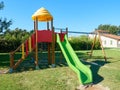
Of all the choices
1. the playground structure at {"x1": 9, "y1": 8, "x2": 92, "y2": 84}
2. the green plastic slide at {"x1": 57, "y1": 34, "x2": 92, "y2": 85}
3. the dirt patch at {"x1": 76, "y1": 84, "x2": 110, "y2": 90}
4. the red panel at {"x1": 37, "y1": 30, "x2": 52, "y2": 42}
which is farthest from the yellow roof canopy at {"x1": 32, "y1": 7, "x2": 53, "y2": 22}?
the dirt patch at {"x1": 76, "y1": 84, "x2": 110, "y2": 90}

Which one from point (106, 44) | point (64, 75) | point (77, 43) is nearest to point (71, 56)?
point (64, 75)

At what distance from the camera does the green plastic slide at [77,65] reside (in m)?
10.2

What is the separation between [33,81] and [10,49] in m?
24.0

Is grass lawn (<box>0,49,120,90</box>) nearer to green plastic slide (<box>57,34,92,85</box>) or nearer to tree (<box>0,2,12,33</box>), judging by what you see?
green plastic slide (<box>57,34,92,85</box>)

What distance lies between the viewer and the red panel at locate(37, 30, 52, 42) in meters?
13.8

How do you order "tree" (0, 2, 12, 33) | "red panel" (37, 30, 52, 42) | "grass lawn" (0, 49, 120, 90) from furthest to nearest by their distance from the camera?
"tree" (0, 2, 12, 33) < "red panel" (37, 30, 52, 42) < "grass lawn" (0, 49, 120, 90)

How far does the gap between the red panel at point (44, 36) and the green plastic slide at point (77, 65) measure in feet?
1.66

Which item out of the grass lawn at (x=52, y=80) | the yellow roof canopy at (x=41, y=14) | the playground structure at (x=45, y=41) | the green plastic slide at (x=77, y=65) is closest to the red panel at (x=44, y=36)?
the playground structure at (x=45, y=41)

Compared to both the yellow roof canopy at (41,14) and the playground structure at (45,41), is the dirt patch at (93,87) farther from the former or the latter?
the yellow roof canopy at (41,14)

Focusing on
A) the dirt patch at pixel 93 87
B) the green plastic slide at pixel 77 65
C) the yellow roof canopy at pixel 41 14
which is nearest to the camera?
the dirt patch at pixel 93 87

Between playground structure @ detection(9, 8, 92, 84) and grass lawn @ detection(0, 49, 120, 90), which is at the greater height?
playground structure @ detection(9, 8, 92, 84)

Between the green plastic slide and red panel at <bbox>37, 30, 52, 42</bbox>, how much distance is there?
51 cm

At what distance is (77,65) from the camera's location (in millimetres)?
12000

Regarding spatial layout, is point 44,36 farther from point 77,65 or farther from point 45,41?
point 77,65
